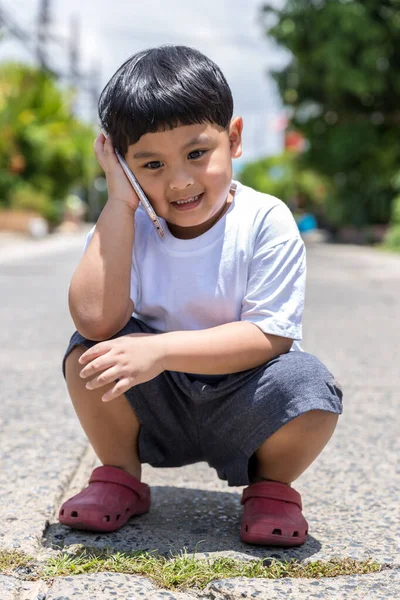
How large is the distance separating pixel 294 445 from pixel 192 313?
14.4 inches

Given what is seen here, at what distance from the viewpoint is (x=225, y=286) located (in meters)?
1.79

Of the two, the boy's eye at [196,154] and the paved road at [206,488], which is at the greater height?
the boy's eye at [196,154]

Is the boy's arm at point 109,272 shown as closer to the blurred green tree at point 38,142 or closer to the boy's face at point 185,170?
the boy's face at point 185,170

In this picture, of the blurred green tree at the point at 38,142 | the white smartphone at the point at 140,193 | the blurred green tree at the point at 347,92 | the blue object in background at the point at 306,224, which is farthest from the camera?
the blurred green tree at the point at 38,142

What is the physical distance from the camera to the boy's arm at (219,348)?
5.43ft

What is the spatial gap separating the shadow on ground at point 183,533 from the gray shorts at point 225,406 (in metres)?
0.12

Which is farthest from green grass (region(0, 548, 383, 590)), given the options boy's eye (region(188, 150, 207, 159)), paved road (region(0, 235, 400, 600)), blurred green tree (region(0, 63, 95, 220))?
blurred green tree (region(0, 63, 95, 220))

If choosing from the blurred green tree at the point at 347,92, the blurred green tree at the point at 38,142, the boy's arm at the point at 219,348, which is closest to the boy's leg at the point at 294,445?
the boy's arm at the point at 219,348

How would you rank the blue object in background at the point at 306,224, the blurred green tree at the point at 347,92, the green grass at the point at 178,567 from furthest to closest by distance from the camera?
the blurred green tree at the point at 347,92 → the blue object in background at the point at 306,224 → the green grass at the point at 178,567

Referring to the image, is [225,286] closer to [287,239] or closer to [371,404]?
[287,239]

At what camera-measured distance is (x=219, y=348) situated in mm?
1674

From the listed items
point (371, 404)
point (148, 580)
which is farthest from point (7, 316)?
point (148, 580)

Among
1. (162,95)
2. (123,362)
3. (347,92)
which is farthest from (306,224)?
(123,362)

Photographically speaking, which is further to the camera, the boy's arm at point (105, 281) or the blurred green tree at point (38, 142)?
the blurred green tree at point (38, 142)
